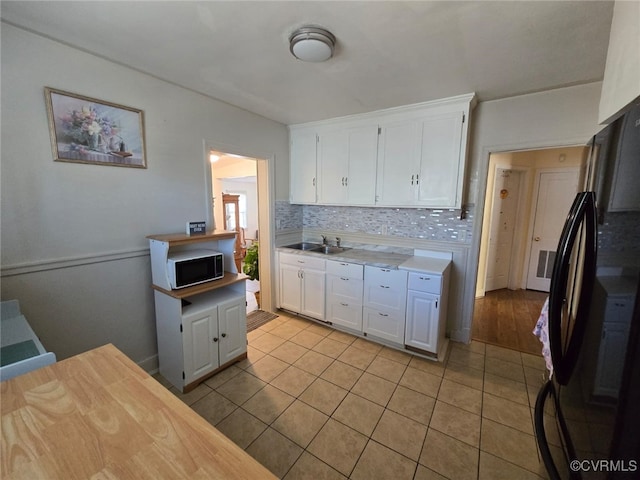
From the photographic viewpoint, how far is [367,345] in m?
2.75

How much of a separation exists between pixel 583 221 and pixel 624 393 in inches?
22.3

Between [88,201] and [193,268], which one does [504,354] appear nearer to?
[193,268]

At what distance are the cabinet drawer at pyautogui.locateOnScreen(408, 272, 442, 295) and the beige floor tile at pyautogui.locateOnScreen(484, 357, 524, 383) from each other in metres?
0.85

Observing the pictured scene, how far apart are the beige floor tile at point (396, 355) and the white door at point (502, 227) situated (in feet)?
7.93

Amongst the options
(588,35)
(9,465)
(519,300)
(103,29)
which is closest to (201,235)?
(103,29)

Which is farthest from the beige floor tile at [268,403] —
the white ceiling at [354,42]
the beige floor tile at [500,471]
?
→ the white ceiling at [354,42]

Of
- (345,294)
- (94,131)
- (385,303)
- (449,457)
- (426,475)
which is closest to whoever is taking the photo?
(426,475)

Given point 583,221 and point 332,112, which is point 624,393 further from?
point 332,112

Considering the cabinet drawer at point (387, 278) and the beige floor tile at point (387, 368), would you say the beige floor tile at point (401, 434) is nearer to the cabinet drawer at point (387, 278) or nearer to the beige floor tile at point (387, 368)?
the beige floor tile at point (387, 368)

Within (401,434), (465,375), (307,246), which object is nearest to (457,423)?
(401,434)

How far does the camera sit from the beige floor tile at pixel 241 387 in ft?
6.59

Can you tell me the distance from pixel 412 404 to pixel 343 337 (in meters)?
1.05

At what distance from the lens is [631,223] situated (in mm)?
644

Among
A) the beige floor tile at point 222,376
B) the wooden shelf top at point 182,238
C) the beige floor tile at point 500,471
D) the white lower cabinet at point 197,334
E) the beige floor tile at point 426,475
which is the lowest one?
the beige floor tile at point 426,475
